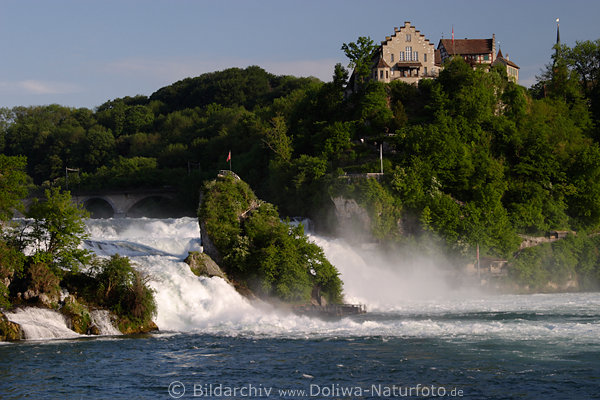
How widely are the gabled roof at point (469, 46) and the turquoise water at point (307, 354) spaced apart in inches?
2099

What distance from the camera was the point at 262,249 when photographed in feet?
153

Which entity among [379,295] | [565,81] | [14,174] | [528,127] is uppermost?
[565,81]

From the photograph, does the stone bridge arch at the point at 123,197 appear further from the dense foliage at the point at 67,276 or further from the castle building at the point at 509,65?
the dense foliage at the point at 67,276

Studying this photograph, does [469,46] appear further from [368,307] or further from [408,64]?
[368,307]

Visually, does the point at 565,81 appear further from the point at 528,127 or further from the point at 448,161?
the point at 448,161

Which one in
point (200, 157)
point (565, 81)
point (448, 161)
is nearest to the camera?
point (448, 161)

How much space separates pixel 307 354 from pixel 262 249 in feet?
47.5

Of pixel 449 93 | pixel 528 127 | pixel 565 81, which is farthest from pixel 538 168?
pixel 565 81

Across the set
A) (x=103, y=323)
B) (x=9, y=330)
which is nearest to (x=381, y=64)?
(x=103, y=323)

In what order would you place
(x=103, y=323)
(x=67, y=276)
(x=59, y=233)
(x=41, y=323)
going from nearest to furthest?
(x=41, y=323)
(x=103, y=323)
(x=67, y=276)
(x=59, y=233)

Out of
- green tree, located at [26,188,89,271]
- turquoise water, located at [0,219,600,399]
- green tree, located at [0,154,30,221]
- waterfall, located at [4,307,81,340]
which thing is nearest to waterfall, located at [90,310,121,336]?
turquoise water, located at [0,219,600,399]

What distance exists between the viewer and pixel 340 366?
101 feet

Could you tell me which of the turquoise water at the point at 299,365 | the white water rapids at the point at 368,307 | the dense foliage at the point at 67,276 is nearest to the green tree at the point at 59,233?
the dense foliage at the point at 67,276

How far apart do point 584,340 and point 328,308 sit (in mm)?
15028
